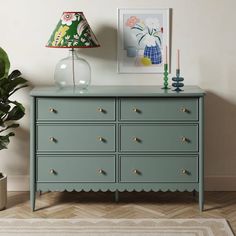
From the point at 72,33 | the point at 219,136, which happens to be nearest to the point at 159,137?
the point at 219,136

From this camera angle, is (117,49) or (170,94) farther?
(117,49)

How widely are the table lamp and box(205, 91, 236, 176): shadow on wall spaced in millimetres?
1031

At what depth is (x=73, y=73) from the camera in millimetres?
4520

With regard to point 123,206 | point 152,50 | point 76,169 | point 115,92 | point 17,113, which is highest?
point 152,50

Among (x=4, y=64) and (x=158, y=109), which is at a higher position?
(x=4, y=64)

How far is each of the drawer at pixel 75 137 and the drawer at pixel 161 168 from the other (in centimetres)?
18

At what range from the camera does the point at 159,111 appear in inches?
168

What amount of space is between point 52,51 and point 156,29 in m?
0.84

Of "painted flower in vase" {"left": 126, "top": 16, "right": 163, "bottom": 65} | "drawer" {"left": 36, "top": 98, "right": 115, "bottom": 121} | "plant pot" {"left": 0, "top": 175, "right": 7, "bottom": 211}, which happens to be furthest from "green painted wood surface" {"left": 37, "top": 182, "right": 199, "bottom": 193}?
"painted flower in vase" {"left": 126, "top": 16, "right": 163, "bottom": 65}

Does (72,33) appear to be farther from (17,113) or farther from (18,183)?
(18,183)

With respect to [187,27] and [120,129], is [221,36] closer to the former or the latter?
[187,27]

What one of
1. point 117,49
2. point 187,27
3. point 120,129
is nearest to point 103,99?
point 120,129

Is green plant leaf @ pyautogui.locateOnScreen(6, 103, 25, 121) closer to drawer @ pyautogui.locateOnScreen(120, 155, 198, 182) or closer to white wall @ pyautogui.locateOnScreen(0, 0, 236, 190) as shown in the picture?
white wall @ pyautogui.locateOnScreen(0, 0, 236, 190)

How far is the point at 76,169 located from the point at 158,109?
0.73 m
